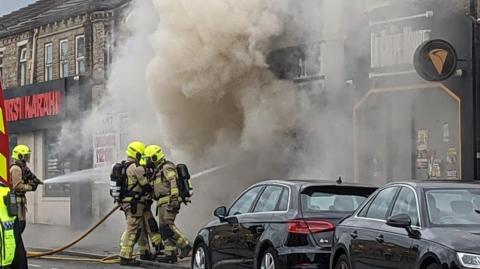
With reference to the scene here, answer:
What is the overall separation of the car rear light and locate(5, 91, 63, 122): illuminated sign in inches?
739

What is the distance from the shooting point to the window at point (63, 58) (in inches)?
1146

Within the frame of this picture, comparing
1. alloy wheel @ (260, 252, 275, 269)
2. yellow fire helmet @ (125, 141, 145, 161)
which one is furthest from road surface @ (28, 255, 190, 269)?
alloy wheel @ (260, 252, 275, 269)

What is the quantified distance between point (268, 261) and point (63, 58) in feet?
63.0

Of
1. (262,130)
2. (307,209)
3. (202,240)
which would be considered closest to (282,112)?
(262,130)

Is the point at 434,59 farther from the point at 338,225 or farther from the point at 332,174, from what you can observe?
the point at 338,225

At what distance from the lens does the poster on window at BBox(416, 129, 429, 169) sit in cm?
1830

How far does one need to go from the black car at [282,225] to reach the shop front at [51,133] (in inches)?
580

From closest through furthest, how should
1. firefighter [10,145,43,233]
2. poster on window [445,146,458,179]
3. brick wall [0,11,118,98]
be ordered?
poster on window [445,146,458,179] < firefighter [10,145,43,233] < brick wall [0,11,118,98]

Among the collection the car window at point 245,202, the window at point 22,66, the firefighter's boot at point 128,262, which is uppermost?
the window at point 22,66

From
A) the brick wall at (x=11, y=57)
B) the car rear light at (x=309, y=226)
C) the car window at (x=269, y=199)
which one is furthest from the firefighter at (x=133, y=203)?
the brick wall at (x=11, y=57)

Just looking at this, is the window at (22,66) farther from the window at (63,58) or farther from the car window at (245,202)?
the car window at (245,202)

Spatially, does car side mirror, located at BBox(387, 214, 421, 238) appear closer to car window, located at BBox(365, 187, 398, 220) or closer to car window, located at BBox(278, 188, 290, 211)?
car window, located at BBox(365, 187, 398, 220)

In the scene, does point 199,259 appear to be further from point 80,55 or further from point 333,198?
point 80,55

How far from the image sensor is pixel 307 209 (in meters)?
11.2
